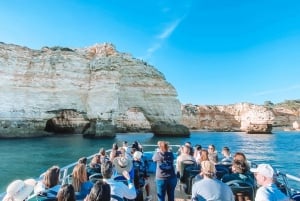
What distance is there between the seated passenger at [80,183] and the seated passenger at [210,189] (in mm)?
1446

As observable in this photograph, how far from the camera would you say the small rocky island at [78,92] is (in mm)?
44312

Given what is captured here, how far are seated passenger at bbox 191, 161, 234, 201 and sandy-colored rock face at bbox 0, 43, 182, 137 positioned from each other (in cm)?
4363

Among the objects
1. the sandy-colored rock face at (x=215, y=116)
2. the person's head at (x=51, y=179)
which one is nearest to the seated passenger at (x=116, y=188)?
the person's head at (x=51, y=179)

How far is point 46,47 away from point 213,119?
90093mm

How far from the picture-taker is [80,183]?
4.10 meters

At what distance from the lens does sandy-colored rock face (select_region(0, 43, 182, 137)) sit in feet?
145

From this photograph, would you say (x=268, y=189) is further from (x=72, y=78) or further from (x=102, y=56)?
(x=102, y=56)

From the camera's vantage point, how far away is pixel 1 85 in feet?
142

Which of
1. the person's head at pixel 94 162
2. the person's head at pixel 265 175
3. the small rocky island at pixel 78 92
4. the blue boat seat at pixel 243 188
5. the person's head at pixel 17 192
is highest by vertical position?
the small rocky island at pixel 78 92

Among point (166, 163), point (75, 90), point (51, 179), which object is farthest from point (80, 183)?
point (75, 90)

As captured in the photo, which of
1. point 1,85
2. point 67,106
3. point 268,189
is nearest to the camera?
point 268,189

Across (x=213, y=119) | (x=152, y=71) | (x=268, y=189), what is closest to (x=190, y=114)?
(x=213, y=119)

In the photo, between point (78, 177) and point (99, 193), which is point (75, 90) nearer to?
point (78, 177)

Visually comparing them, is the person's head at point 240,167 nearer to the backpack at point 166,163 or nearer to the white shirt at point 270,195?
the backpack at point 166,163
